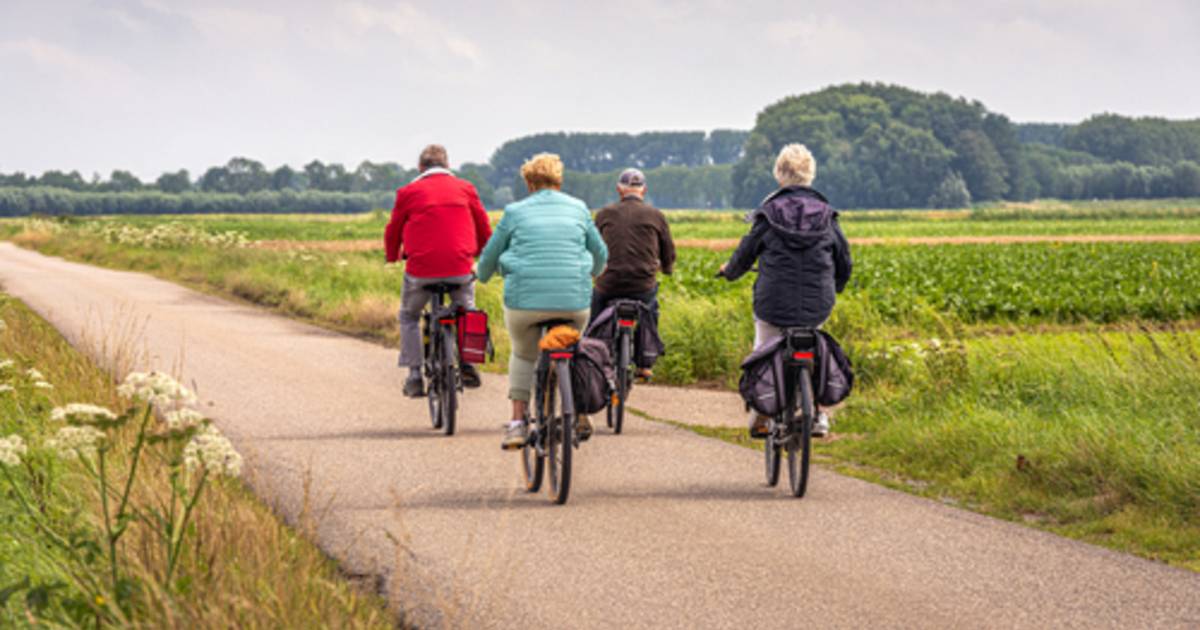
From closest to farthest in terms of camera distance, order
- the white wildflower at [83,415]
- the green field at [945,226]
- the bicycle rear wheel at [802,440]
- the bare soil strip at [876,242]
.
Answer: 1. the white wildflower at [83,415]
2. the bicycle rear wheel at [802,440]
3. the bare soil strip at [876,242]
4. the green field at [945,226]

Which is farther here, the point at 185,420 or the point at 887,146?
the point at 887,146

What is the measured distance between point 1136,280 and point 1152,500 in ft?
68.0

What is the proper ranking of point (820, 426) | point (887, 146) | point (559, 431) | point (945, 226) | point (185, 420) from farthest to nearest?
point (887, 146), point (945, 226), point (820, 426), point (559, 431), point (185, 420)

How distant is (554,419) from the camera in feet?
27.3

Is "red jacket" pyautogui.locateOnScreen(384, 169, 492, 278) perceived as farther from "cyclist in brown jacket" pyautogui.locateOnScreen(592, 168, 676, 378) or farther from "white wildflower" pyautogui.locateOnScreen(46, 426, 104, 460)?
"white wildflower" pyautogui.locateOnScreen(46, 426, 104, 460)

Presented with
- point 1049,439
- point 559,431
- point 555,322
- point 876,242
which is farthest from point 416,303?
point 876,242

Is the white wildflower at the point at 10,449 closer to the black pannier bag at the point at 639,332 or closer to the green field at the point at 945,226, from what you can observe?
the black pannier bag at the point at 639,332

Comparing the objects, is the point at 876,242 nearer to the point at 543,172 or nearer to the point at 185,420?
the point at 543,172

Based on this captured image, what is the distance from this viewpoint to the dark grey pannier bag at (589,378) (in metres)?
8.25

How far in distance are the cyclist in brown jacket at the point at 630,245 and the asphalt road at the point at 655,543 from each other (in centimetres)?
116

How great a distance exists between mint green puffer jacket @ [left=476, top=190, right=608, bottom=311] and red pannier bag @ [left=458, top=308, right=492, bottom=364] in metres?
1.98

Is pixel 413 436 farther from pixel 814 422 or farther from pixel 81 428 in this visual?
pixel 81 428

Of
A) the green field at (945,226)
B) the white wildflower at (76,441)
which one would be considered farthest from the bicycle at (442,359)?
the green field at (945,226)

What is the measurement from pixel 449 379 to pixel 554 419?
2677 mm
